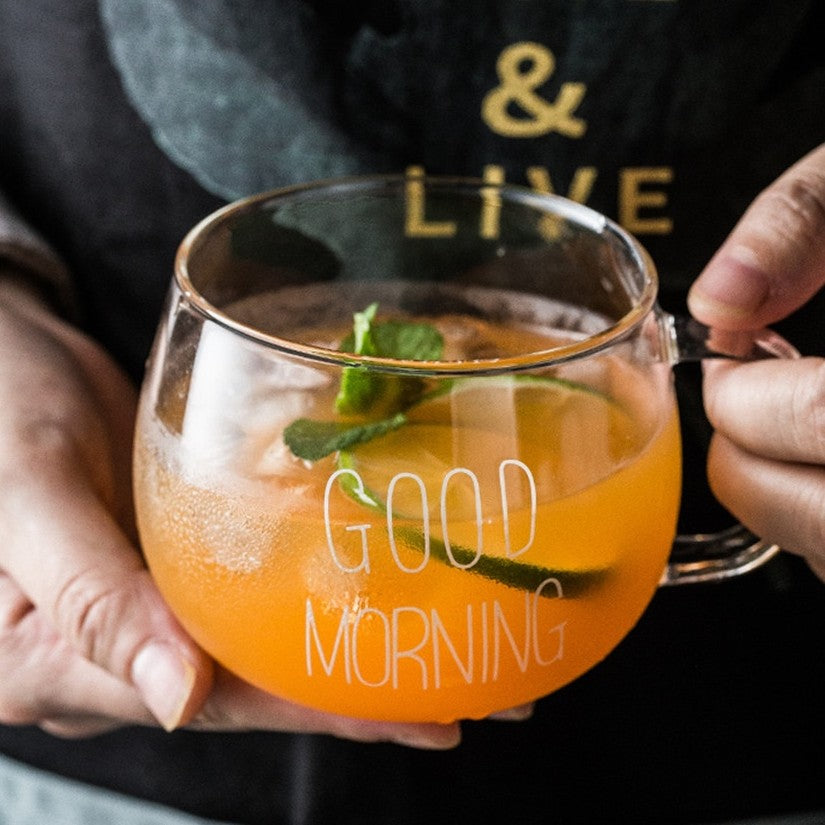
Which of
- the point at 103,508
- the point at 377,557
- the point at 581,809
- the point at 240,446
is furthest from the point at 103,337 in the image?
the point at 581,809

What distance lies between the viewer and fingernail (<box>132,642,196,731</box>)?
0.90 metres

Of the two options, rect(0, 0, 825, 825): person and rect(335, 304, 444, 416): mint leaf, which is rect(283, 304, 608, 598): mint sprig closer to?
rect(335, 304, 444, 416): mint leaf

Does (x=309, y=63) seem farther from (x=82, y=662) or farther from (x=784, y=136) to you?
(x=82, y=662)

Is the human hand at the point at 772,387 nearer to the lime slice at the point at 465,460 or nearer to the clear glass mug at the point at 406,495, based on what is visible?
the clear glass mug at the point at 406,495

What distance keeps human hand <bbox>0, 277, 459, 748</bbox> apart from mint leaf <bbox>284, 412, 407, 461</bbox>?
9.7 inches

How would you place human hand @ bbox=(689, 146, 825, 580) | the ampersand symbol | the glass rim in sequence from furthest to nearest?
1. the ampersand symbol
2. human hand @ bbox=(689, 146, 825, 580)
3. the glass rim

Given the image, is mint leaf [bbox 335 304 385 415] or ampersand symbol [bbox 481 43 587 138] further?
ampersand symbol [bbox 481 43 587 138]

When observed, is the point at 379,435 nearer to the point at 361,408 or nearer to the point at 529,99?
the point at 361,408

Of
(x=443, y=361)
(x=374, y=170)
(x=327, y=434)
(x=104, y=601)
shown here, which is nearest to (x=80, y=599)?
(x=104, y=601)

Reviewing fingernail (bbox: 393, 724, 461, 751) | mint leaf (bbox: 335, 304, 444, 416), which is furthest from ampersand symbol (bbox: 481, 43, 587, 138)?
fingernail (bbox: 393, 724, 461, 751)

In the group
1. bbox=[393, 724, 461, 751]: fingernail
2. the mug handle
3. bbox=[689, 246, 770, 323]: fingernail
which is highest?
bbox=[689, 246, 770, 323]: fingernail

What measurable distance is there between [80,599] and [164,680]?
10 cm

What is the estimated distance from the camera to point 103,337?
1370mm

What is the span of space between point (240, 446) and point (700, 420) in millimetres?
575
